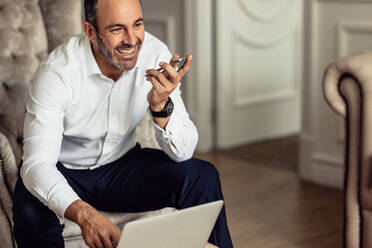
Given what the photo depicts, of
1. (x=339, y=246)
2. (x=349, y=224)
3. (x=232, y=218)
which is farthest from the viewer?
(x=232, y=218)

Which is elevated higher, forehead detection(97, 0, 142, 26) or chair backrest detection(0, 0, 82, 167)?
forehead detection(97, 0, 142, 26)

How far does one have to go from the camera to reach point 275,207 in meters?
3.03

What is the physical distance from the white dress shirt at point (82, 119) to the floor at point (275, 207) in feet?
2.95

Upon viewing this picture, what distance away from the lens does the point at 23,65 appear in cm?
222

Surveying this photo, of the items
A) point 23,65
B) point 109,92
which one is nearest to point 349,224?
point 109,92

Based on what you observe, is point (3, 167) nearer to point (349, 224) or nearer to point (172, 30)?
point (349, 224)

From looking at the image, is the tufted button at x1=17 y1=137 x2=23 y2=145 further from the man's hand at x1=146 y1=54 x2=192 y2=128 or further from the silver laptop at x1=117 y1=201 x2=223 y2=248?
the silver laptop at x1=117 y1=201 x2=223 y2=248

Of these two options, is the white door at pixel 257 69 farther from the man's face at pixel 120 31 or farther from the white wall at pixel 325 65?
the man's face at pixel 120 31

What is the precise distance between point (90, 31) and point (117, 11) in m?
0.11

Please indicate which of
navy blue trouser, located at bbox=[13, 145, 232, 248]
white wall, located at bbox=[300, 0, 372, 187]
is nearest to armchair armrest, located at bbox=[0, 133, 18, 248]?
navy blue trouser, located at bbox=[13, 145, 232, 248]

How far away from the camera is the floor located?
2670 mm

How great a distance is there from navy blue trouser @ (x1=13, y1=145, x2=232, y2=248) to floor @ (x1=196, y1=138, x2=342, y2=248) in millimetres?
847

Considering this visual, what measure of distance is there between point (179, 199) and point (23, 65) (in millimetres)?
771

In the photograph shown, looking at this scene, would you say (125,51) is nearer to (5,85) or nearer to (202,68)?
(5,85)
